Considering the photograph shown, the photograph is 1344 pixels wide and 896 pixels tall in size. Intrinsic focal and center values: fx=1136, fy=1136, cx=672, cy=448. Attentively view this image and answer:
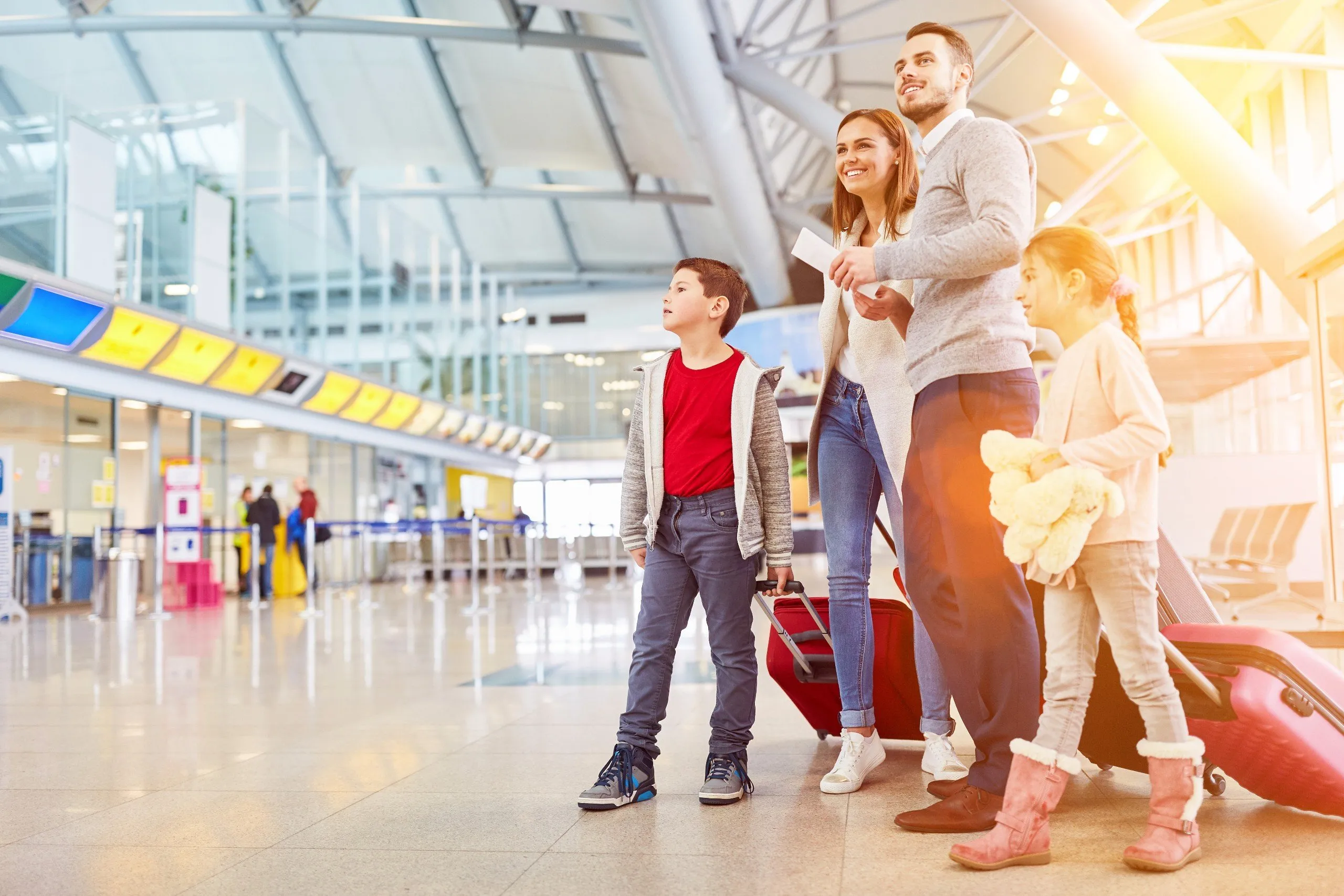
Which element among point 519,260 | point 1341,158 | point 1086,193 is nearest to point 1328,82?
point 1341,158

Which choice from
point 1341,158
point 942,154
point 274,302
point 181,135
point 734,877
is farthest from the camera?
point 274,302

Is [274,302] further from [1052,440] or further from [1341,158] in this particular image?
[1052,440]

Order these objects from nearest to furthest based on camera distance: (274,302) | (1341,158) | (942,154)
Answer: (942,154), (1341,158), (274,302)

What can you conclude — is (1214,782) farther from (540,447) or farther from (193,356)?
(540,447)

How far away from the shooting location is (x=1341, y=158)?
40.8 feet

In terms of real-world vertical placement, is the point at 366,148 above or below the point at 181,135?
above

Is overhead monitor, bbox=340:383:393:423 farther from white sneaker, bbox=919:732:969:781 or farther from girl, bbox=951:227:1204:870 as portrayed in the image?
girl, bbox=951:227:1204:870

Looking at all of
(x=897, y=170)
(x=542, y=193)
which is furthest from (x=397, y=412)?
(x=897, y=170)

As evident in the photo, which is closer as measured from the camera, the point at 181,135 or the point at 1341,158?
the point at 1341,158

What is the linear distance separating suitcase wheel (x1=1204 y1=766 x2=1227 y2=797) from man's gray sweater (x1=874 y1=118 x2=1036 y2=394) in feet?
3.72

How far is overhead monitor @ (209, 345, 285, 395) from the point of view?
14867mm

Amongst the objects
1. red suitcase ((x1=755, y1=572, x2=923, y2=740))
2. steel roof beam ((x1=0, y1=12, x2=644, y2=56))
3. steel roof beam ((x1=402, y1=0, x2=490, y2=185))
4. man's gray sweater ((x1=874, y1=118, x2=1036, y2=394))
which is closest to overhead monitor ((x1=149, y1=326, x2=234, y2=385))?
steel roof beam ((x1=0, y1=12, x2=644, y2=56))

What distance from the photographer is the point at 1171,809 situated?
2.19 metres

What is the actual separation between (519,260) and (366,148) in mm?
7313
